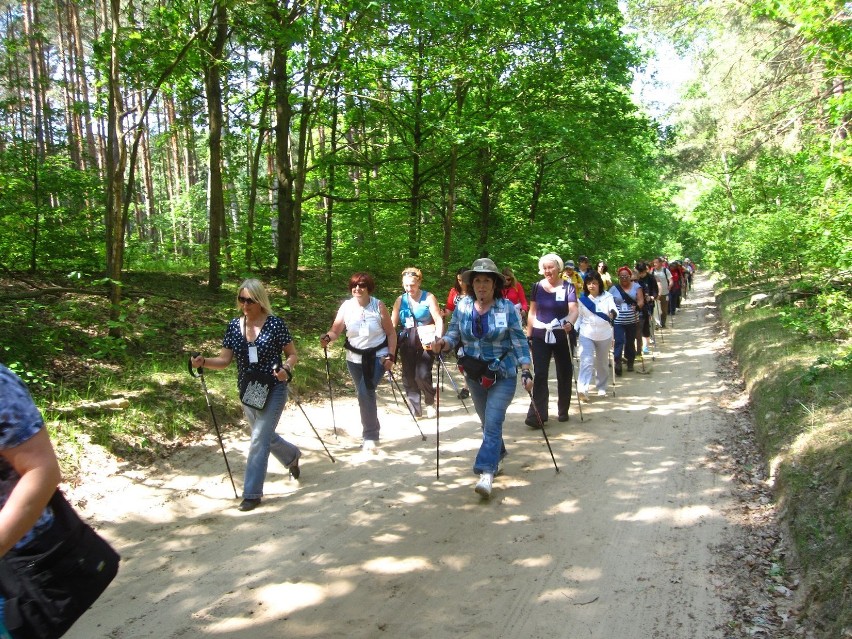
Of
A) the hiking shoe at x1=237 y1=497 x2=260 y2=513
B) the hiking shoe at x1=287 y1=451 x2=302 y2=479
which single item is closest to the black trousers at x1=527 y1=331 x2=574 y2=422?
the hiking shoe at x1=287 y1=451 x2=302 y2=479

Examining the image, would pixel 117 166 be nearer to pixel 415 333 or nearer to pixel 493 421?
pixel 415 333

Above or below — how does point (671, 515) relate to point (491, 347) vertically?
below

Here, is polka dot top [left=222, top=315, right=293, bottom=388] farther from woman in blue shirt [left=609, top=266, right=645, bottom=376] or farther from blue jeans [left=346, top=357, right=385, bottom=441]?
woman in blue shirt [left=609, top=266, right=645, bottom=376]

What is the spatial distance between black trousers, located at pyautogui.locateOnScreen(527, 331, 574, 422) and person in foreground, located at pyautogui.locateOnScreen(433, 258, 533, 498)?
1722mm

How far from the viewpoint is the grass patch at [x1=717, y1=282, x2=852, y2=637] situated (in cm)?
352

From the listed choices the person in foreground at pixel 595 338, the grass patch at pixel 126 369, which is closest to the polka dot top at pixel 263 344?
the grass patch at pixel 126 369

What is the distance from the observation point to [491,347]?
5.66 m

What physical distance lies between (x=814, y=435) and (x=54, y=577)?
5.66 m

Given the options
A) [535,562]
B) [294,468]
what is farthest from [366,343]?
[535,562]

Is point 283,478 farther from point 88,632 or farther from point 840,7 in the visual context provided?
point 840,7

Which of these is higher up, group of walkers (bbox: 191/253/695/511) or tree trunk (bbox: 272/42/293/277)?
tree trunk (bbox: 272/42/293/277)

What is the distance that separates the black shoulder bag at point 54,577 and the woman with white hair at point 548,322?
5.85 m

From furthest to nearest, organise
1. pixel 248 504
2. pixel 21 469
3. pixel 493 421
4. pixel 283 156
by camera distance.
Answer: pixel 283 156 < pixel 493 421 < pixel 248 504 < pixel 21 469

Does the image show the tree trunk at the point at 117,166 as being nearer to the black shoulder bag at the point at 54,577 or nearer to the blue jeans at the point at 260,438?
the blue jeans at the point at 260,438
